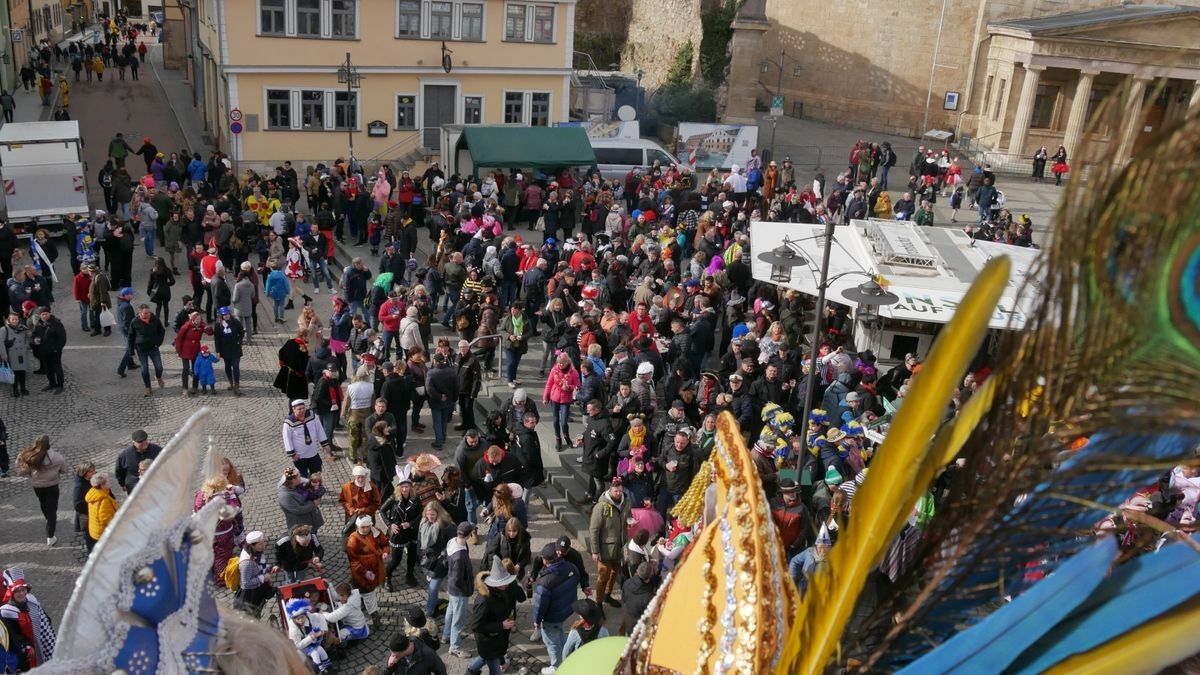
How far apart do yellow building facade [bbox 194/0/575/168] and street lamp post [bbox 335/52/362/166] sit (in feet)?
0.32

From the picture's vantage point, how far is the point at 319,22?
29.9 meters

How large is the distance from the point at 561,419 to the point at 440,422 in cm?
158

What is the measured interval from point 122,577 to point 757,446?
31.6 feet

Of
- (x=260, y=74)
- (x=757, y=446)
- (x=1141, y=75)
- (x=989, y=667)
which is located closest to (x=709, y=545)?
(x=989, y=667)

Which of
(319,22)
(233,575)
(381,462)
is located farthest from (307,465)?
(319,22)

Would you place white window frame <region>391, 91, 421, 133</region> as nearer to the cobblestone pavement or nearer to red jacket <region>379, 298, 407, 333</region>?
the cobblestone pavement

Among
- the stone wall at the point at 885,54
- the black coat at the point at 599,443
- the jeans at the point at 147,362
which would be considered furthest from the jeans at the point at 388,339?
the stone wall at the point at 885,54

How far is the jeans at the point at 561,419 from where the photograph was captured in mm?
14391

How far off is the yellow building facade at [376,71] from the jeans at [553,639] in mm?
21742

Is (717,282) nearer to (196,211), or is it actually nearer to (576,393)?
(576,393)

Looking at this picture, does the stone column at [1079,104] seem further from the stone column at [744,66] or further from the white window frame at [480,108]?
the white window frame at [480,108]

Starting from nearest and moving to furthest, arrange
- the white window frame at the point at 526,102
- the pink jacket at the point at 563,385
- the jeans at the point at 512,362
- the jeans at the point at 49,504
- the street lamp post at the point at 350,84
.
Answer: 1. the jeans at the point at 49,504
2. the pink jacket at the point at 563,385
3. the jeans at the point at 512,362
4. the street lamp post at the point at 350,84
5. the white window frame at the point at 526,102

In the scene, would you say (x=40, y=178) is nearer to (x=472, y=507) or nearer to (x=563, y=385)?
(x=563, y=385)

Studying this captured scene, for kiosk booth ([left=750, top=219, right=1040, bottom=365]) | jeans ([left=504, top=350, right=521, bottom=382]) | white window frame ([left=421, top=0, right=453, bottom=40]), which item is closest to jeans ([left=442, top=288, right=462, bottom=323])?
jeans ([left=504, top=350, right=521, bottom=382])
